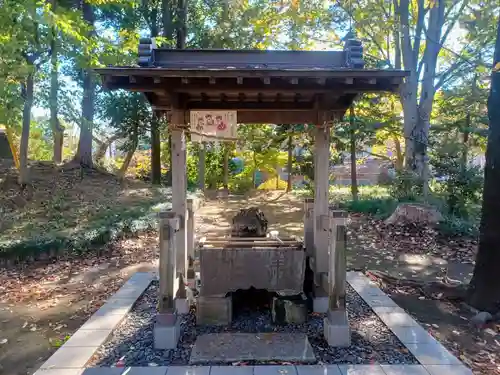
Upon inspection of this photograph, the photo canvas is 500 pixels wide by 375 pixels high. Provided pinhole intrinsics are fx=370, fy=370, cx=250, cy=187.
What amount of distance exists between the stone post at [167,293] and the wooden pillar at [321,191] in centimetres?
187

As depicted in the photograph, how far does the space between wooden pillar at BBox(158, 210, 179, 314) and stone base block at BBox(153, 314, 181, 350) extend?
0.23ft

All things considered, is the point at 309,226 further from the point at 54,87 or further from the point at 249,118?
the point at 54,87

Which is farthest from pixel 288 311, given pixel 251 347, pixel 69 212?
A: pixel 69 212

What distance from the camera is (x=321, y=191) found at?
468 centimetres

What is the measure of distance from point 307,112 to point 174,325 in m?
2.93

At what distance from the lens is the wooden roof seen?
3564mm

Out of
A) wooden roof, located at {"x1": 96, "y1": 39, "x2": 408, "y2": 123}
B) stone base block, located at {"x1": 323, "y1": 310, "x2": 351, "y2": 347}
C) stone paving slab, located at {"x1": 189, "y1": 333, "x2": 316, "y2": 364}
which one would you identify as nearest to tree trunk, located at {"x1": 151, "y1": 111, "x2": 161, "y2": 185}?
wooden roof, located at {"x1": 96, "y1": 39, "x2": 408, "y2": 123}

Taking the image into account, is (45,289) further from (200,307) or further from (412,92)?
(412,92)

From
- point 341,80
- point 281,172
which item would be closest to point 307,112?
point 341,80

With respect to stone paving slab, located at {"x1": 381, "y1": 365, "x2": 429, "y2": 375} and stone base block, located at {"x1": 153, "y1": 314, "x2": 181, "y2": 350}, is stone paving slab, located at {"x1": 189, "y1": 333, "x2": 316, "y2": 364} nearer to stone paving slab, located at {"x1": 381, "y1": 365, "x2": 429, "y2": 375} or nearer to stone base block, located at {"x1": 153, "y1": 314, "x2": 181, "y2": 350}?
stone base block, located at {"x1": 153, "y1": 314, "x2": 181, "y2": 350}

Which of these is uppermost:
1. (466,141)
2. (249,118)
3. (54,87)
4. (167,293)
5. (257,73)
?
(54,87)

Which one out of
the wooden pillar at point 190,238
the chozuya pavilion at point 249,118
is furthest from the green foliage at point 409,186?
the wooden pillar at point 190,238

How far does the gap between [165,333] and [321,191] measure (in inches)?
96.5

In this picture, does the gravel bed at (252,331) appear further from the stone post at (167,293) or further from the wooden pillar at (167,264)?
the wooden pillar at (167,264)
